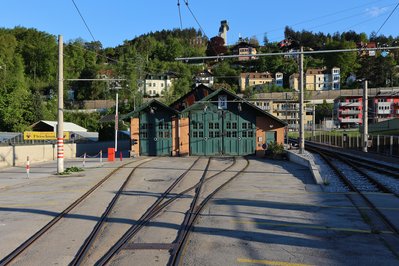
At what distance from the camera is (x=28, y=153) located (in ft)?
104

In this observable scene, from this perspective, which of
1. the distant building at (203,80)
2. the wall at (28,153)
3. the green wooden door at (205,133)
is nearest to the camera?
the wall at (28,153)

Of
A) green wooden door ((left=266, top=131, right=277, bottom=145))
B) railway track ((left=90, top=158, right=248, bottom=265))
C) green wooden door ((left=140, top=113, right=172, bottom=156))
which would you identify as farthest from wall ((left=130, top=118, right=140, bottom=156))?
railway track ((left=90, top=158, right=248, bottom=265))

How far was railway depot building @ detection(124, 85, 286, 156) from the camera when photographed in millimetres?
39344

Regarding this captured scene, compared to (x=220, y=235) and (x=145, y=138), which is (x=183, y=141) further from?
(x=220, y=235)

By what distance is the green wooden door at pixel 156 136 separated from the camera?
39781 mm

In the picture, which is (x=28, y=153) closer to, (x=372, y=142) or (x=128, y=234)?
(x=128, y=234)

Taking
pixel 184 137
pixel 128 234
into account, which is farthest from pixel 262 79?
pixel 128 234

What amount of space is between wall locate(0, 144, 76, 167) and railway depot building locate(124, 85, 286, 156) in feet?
23.0

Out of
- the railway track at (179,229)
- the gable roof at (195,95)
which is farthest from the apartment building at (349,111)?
the railway track at (179,229)

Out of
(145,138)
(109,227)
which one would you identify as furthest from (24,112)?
(109,227)

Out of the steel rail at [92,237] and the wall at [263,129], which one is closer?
the steel rail at [92,237]

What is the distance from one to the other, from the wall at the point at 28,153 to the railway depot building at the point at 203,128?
6996 mm

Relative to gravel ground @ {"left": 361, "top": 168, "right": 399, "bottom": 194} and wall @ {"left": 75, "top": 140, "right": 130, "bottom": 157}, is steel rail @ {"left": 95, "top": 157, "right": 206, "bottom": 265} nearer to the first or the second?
gravel ground @ {"left": 361, "top": 168, "right": 399, "bottom": 194}

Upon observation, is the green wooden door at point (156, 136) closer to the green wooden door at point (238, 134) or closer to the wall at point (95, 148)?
the wall at point (95, 148)
